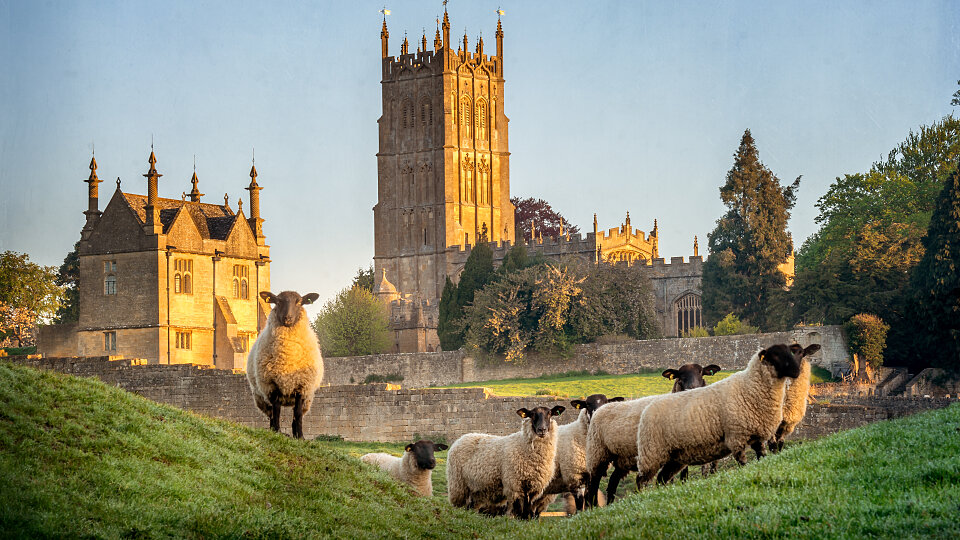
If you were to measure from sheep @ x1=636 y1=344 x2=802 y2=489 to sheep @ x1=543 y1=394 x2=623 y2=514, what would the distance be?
8.29 ft

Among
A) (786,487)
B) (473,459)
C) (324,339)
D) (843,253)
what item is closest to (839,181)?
(843,253)

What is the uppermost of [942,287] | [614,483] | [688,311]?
[688,311]

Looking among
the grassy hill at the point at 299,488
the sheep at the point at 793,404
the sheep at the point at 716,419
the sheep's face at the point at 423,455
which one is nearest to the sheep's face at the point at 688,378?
the sheep at the point at 793,404

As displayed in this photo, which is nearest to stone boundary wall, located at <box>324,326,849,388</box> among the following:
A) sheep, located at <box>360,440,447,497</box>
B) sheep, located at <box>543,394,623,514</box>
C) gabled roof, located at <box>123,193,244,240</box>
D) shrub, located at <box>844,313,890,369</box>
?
shrub, located at <box>844,313,890,369</box>

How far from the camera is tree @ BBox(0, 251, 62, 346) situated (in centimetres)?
6391

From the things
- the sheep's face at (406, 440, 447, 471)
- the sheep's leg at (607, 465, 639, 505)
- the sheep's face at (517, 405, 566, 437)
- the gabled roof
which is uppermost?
the gabled roof

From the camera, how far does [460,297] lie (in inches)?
2753

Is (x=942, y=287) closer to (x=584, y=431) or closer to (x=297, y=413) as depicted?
(x=584, y=431)

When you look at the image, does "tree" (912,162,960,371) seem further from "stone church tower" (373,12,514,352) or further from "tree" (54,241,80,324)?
"stone church tower" (373,12,514,352)

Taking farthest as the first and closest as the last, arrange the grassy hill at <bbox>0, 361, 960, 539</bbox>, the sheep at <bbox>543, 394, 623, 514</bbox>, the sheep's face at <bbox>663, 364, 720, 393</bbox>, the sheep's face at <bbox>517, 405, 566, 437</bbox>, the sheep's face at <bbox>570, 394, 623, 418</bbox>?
the sheep's face at <bbox>663, 364, 720, 393</bbox> < the sheep's face at <bbox>570, 394, 623, 418</bbox> < the sheep at <bbox>543, 394, 623, 514</bbox> < the sheep's face at <bbox>517, 405, 566, 437</bbox> < the grassy hill at <bbox>0, 361, 960, 539</bbox>

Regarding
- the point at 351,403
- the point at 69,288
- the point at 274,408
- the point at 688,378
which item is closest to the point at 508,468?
the point at 274,408

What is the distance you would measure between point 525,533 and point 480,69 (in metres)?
92.3

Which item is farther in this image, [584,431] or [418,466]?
[418,466]

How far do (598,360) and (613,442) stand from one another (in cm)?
3965
